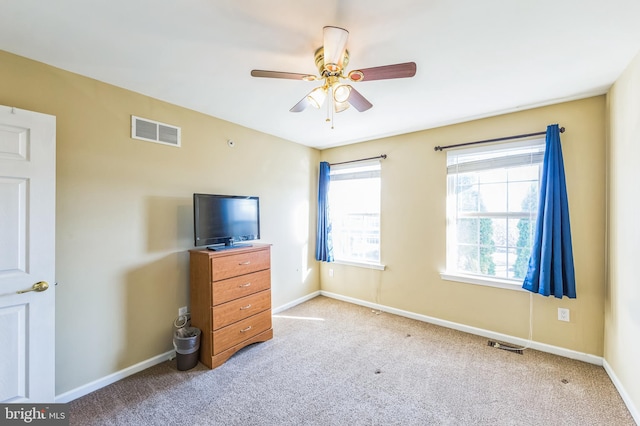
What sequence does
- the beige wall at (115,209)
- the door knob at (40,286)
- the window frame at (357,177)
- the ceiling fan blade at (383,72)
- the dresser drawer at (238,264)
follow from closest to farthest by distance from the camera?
the ceiling fan blade at (383,72), the door knob at (40,286), the beige wall at (115,209), the dresser drawer at (238,264), the window frame at (357,177)

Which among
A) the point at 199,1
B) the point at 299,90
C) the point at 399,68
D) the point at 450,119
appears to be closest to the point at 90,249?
the point at 199,1

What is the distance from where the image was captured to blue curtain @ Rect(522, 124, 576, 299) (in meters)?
2.45

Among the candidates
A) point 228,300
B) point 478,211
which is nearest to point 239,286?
point 228,300

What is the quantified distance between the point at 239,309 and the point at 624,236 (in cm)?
327

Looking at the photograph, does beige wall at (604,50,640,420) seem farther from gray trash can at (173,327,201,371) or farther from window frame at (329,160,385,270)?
gray trash can at (173,327,201,371)

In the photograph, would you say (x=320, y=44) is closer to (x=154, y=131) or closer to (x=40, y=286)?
(x=154, y=131)

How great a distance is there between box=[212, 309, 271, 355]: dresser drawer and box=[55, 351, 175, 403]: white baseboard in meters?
0.55

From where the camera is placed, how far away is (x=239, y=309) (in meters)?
2.66

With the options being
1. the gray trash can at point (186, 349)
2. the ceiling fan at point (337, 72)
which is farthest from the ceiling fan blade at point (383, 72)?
the gray trash can at point (186, 349)

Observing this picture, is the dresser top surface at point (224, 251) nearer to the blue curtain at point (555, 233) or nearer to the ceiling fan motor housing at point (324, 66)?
the ceiling fan motor housing at point (324, 66)

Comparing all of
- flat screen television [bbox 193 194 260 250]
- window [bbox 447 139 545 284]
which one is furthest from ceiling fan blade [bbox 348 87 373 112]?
window [bbox 447 139 545 284]

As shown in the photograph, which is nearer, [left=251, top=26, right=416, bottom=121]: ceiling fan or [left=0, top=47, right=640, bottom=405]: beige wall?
[left=251, top=26, right=416, bottom=121]: ceiling fan

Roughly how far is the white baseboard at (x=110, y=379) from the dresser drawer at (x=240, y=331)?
1.82 ft

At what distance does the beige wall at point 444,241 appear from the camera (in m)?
2.46
